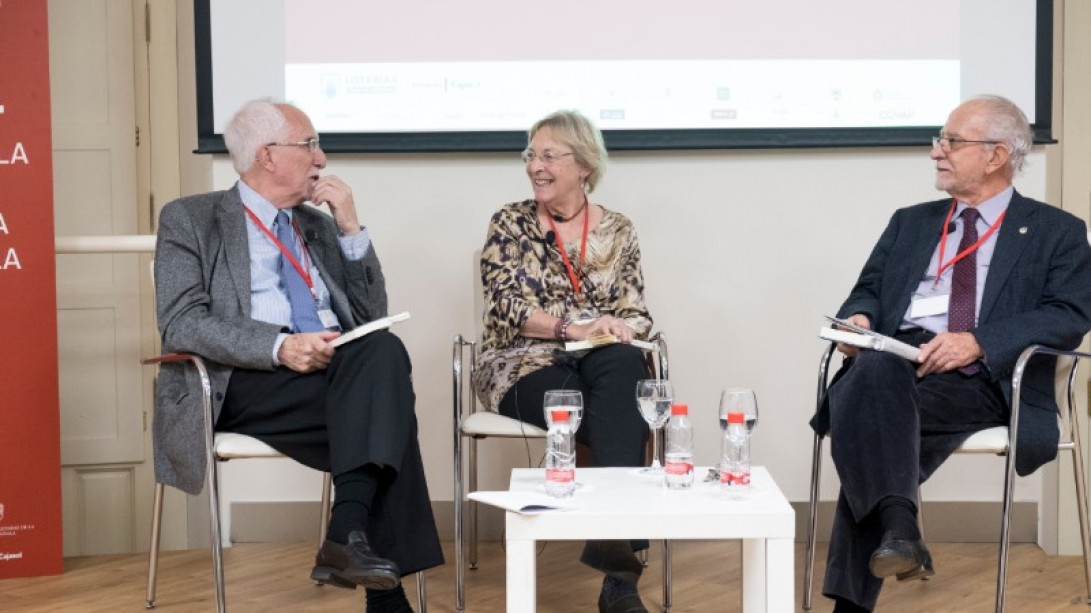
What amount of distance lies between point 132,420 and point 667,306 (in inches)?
67.7

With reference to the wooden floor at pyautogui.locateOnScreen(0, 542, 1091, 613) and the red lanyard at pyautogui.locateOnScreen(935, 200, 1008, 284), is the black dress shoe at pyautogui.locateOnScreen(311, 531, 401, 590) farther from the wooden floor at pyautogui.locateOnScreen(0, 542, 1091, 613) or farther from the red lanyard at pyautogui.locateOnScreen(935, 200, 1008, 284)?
the red lanyard at pyautogui.locateOnScreen(935, 200, 1008, 284)

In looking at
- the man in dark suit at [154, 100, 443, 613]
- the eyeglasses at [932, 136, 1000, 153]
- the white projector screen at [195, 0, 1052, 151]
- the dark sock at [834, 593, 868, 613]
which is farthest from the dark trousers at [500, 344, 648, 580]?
the eyeglasses at [932, 136, 1000, 153]

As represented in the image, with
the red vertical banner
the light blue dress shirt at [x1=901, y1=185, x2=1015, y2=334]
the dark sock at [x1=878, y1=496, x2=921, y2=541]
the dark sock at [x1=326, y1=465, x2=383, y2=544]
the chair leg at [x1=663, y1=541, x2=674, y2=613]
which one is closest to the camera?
the dark sock at [x1=878, y1=496, x2=921, y2=541]

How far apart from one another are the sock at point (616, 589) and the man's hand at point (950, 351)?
2.95 feet

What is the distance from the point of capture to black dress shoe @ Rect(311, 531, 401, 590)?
8.79 ft

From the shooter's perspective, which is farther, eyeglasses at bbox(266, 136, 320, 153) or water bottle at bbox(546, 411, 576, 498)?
eyeglasses at bbox(266, 136, 320, 153)

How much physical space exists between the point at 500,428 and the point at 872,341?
98 centimetres

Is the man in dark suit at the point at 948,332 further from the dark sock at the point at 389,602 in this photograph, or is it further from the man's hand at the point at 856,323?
the dark sock at the point at 389,602

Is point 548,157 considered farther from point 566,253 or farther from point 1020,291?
point 1020,291

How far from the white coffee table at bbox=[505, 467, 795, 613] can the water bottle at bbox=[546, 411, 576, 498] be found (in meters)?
0.05

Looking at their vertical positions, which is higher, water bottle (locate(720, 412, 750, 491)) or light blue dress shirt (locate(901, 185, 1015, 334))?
light blue dress shirt (locate(901, 185, 1015, 334))

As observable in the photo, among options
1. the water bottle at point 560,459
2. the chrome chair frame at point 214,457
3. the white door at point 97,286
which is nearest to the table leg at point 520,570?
the water bottle at point 560,459

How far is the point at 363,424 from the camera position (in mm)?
2928

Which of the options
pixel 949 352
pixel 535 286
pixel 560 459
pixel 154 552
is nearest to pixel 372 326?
pixel 560 459
